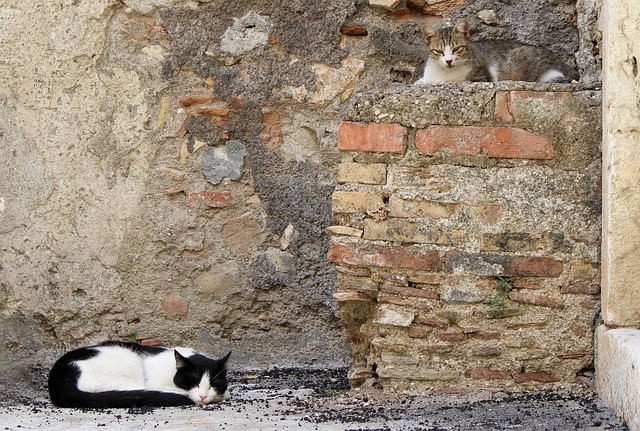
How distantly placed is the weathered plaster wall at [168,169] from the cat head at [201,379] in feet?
2.56

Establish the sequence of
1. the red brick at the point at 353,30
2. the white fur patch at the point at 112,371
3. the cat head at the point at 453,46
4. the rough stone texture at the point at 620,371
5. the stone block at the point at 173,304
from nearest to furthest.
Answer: the rough stone texture at the point at 620,371 < the white fur patch at the point at 112,371 < the cat head at the point at 453,46 < the red brick at the point at 353,30 < the stone block at the point at 173,304

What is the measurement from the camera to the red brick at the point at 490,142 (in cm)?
369

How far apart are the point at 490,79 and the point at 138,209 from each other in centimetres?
187

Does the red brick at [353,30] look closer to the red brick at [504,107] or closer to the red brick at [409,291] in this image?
the red brick at [504,107]

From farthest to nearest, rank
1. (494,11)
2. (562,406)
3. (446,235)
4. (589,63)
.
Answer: (494,11), (589,63), (446,235), (562,406)

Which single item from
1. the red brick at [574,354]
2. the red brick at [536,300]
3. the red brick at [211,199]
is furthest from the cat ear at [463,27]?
the red brick at [574,354]

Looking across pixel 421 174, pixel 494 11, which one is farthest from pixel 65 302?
pixel 494 11

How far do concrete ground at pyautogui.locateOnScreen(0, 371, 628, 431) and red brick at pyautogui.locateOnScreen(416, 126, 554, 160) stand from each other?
36.2 inches

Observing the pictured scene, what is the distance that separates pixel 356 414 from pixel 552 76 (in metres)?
1.75

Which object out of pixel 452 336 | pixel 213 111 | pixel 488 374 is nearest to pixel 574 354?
pixel 488 374

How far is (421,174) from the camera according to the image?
12.3 feet

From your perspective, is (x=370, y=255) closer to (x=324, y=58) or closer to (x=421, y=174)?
(x=421, y=174)

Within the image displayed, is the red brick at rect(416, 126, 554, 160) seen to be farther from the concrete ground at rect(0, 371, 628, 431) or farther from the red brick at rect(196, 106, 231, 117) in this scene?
the red brick at rect(196, 106, 231, 117)

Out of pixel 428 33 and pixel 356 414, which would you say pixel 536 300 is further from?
pixel 428 33
